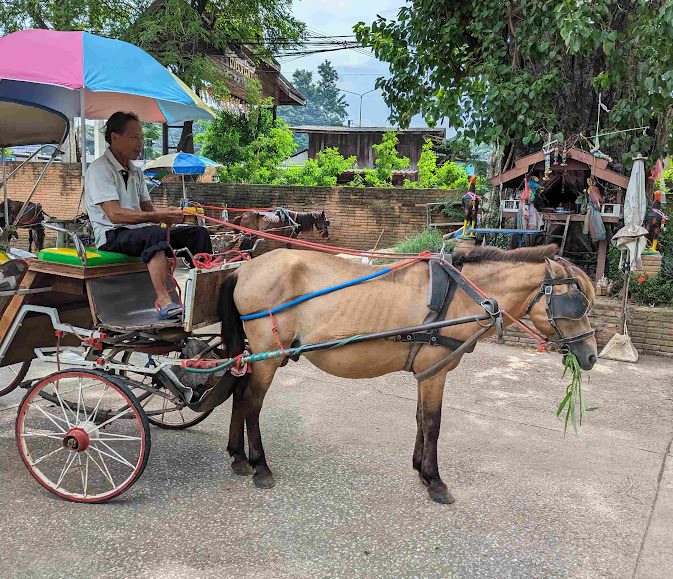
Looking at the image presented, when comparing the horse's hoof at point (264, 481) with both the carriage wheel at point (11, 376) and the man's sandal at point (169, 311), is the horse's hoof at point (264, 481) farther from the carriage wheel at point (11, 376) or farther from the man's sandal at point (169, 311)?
the carriage wheel at point (11, 376)

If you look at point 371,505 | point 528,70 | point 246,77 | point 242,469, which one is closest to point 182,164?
point 246,77

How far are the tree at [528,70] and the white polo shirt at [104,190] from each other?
560 cm

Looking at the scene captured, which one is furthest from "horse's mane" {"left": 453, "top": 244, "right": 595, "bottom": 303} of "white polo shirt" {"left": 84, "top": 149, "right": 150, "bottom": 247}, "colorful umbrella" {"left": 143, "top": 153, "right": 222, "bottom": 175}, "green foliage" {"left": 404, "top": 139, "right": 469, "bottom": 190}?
"green foliage" {"left": 404, "top": 139, "right": 469, "bottom": 190}

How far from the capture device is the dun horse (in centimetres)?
371

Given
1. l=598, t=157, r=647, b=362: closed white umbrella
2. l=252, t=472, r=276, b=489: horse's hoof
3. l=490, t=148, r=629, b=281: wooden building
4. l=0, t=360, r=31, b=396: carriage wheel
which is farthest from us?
l=490, t=148, r=629, b=281: wooden building

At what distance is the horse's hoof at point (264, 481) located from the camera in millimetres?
3992

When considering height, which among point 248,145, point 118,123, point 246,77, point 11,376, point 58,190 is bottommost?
point 11,376

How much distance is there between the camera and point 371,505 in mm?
3828

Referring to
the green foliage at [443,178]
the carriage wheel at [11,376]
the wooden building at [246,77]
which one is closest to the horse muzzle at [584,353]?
the carriage wheel at [11,376]

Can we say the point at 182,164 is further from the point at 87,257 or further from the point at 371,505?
the point at 371,505

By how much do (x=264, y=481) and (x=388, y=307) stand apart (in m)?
1.45

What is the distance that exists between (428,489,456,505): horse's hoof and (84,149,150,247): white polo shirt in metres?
2.63

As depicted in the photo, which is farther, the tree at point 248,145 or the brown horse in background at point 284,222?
the tree at point 248,145

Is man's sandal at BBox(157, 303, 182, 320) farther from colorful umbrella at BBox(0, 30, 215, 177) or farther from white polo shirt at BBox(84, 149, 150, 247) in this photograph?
colorful umbrella at BBox(0, 30, 215, 177)
